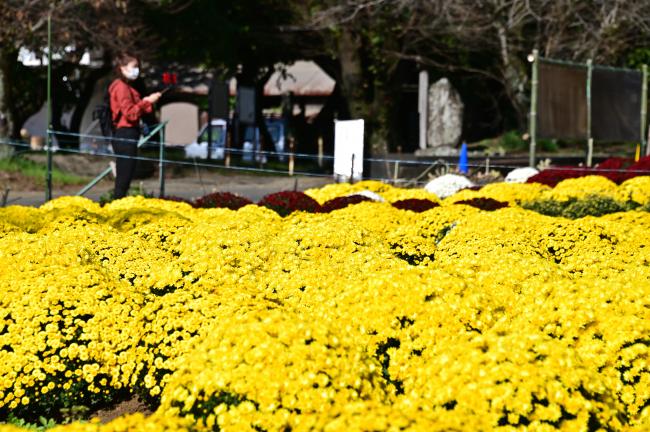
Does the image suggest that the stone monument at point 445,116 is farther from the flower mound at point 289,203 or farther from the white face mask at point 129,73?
the flower mound at point 289,203

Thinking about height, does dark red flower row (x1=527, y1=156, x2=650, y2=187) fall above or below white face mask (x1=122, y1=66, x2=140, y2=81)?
below

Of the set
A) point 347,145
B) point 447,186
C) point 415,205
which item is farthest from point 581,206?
point 447,186

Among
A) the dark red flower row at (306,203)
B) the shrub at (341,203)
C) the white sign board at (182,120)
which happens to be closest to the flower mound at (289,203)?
Result: the dark red flower row at (306,203)

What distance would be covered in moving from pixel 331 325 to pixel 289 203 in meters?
7.68

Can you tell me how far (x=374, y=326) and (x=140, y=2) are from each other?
25.8 meters

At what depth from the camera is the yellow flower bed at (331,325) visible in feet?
14.4

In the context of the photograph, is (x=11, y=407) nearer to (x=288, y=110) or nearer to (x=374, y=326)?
(x=374, y=326)

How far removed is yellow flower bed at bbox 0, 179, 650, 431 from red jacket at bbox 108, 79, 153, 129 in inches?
190

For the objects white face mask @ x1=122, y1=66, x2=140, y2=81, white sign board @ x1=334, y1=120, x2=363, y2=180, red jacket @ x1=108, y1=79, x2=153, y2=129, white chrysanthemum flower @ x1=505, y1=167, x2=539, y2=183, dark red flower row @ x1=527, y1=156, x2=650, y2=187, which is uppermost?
white face mask @ x1=122, y1=66, x2=140, y2=81

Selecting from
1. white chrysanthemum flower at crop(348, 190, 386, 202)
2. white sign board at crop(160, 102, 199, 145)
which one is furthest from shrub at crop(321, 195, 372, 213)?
white sign board at crop(160, 102, 199, 145)

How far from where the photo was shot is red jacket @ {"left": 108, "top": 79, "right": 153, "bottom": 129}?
45.9 feet

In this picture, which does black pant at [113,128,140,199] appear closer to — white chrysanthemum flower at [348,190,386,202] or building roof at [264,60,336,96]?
white chrysanthemum flower at [348,190,386,202]

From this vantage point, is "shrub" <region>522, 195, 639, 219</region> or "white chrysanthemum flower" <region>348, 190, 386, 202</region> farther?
"white chrysanthemum flower" <region>348, 190, 386, 202</region>

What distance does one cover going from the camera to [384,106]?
29000 mm
